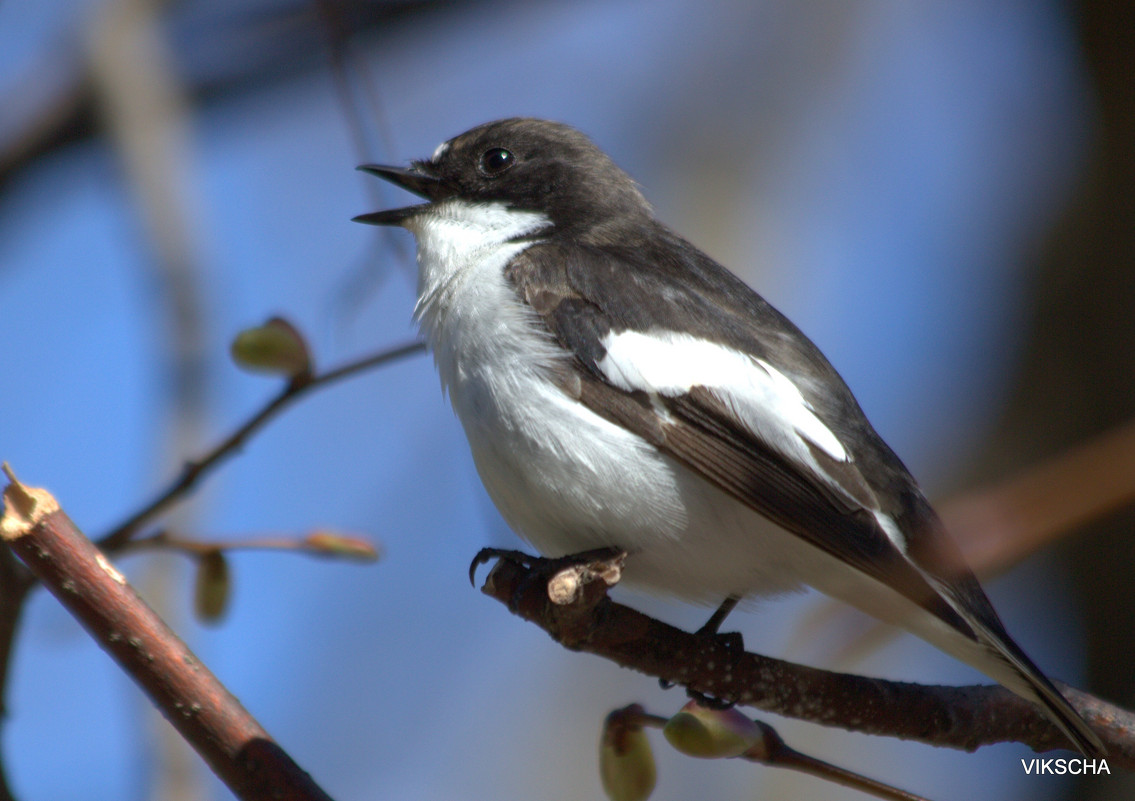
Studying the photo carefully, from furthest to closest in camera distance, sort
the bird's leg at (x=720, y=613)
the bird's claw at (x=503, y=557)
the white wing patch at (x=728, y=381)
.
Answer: the bird's leg at (x=720, y=613)
the white wing patch at (x=728, y=381)
the bird's claw at (x=503, y=557)

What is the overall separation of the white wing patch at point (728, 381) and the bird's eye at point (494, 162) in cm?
116

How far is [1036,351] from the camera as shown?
6.44 m

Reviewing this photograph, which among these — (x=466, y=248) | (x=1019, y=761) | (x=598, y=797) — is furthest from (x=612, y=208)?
(x=598, y=797)

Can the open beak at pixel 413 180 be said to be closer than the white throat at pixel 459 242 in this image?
No

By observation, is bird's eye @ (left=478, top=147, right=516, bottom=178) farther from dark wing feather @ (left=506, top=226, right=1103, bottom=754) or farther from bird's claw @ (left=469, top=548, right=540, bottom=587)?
bird's claw @ (left=469, top=548, right=540, bottom=587)

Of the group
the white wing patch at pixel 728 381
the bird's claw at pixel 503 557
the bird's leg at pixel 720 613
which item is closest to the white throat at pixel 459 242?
the white wing patch at pixel 728 381

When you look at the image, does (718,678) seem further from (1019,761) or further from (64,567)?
(1019,761)

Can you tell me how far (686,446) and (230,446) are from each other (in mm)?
1130

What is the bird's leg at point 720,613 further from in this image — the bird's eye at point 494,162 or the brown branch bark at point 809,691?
the bird's eye at point 494,162

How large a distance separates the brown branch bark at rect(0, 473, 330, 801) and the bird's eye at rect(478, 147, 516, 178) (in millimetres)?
2370

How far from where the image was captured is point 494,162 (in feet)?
13.4

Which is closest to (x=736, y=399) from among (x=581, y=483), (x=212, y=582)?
(x=581, y=483)

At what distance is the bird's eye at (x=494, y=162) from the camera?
13.3 feet

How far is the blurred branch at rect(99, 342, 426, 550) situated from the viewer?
2.44 meters
